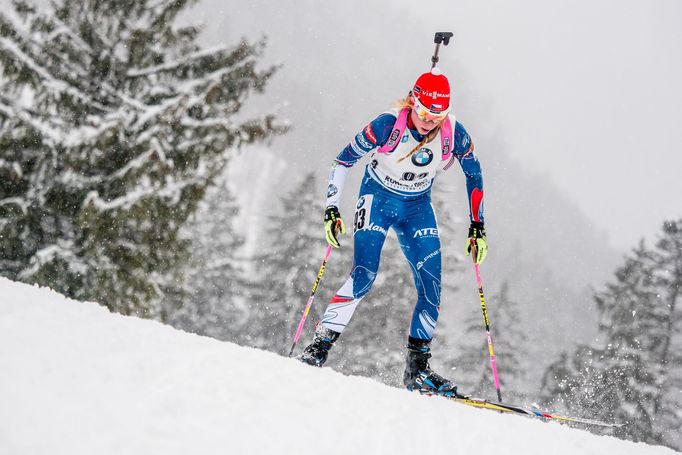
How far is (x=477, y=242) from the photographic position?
5754mm

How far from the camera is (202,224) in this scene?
2516cm

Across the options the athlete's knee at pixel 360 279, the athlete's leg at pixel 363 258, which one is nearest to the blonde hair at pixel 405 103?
the athlete's leg at pixel 363 258

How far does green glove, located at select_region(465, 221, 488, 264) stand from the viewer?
18.7ft

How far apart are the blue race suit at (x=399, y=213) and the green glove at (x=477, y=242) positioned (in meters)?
0.49

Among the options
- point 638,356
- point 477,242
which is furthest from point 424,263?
point 638,356

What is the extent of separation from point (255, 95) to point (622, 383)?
14.1 meters

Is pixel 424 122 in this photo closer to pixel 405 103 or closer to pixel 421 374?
pixel 405 103

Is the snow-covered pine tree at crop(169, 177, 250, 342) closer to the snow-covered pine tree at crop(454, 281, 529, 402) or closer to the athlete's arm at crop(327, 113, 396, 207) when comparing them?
the snow-covered pine tree at crop(454, 281, 529, 402)

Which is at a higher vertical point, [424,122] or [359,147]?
[424,122]

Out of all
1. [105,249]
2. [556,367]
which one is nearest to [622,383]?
[556,367]

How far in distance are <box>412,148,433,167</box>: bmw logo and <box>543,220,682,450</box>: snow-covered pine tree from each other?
14274mm

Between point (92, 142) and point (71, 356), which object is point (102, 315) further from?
point (92, 142)

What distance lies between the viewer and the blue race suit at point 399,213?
17.7 ft

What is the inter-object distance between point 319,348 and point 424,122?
2.47 metres
